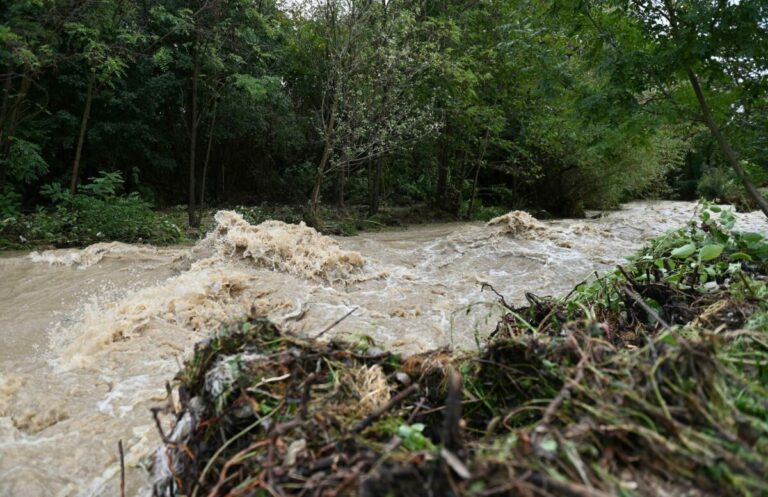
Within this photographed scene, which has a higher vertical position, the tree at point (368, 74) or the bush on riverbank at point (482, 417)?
the tree at point (368, 74)

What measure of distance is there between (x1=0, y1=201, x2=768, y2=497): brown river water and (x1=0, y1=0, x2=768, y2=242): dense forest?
2572mm

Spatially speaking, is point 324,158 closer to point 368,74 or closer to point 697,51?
point 368,74

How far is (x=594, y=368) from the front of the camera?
3.77 ft

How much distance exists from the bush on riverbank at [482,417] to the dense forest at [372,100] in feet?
15.7

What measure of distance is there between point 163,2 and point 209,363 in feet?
46.8

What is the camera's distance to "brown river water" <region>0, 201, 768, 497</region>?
11.0ft

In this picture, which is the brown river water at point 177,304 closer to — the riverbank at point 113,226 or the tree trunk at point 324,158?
the riverbank at point 113,226

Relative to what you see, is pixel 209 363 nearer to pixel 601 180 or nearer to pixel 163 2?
pixel 163 2

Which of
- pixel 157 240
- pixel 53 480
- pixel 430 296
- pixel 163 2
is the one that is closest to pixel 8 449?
pixel 53 480

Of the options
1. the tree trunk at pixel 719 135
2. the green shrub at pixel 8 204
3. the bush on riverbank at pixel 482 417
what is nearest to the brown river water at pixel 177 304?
the bush on riverbank at pixel 482 417

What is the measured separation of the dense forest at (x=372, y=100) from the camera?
5621mm

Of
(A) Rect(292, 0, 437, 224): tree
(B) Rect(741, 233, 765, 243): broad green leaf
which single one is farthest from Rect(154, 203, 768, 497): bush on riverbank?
(A) Rect(292, 0, 437, 224): tree

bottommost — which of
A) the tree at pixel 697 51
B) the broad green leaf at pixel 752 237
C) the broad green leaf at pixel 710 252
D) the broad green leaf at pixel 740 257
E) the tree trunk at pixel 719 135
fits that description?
the broad green leaf at pixel 740 257

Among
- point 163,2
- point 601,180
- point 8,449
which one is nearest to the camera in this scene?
point 8,449
